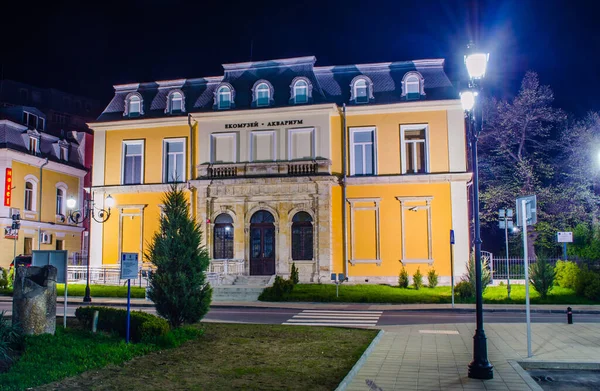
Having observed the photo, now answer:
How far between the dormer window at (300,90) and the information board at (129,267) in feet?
72.9

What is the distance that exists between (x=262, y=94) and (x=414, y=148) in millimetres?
9653

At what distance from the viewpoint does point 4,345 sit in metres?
10.1

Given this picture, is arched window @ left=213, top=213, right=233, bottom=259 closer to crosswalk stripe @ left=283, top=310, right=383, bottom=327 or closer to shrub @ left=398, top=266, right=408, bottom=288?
shrub @ left=398, top=266, right=408, bottom=288

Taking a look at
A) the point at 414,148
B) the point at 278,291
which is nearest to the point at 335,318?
the point at 278,291

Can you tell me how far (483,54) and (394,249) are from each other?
72.8 ft

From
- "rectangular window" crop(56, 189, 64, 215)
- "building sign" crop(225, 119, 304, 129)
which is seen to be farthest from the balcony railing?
"rectangular window" crop(56, 189, 64, 215)

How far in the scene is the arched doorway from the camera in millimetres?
32938

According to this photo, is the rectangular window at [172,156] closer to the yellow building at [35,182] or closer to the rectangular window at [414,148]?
the yellow building at [35,182]

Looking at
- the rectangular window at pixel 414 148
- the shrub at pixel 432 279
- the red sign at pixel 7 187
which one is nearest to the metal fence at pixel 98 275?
the red sign at pixel 7 187

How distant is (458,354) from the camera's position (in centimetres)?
1234

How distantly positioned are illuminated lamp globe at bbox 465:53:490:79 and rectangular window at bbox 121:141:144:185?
1116 inches

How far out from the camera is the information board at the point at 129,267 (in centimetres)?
1248

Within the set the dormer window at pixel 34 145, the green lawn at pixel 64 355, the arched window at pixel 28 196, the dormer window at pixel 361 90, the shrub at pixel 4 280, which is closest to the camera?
the green lawn at pixel 64 355

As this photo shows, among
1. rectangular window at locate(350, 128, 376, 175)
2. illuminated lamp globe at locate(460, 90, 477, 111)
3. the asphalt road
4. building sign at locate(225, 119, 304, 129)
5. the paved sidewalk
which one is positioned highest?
building sign at locate(225, 119, 304, 129)
